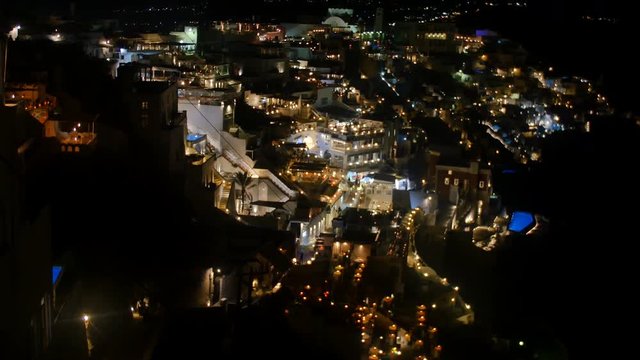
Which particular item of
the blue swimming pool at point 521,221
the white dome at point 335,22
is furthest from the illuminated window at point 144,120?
the white dome at point 335,22

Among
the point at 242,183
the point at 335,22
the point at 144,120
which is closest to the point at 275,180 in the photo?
the point at 242,183

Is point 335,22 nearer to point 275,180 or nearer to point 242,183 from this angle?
point 275,180

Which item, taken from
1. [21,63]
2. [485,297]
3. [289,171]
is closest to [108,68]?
[21,63]

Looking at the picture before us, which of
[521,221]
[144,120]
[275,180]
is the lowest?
[521,221]

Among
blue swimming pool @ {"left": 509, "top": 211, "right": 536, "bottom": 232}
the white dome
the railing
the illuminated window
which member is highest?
the white dome

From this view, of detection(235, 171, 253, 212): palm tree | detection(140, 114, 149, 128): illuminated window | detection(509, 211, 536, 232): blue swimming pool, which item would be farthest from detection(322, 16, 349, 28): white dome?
detection(140, 114, 149, 128): illuminated window

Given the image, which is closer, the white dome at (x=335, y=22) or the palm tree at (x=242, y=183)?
the palm tree at (x=242, y=183)

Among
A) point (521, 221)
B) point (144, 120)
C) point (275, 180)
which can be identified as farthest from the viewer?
point (521, 221)

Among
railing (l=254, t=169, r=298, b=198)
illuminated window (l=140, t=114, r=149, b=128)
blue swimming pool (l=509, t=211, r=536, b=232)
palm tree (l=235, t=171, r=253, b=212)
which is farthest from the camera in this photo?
blue swimming pool (l=509, t=211, r=536, b=232)

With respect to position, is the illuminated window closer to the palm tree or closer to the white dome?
the palm tree

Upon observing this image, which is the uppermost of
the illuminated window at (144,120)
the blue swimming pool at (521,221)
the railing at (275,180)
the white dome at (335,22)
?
the white dome at (335,22)

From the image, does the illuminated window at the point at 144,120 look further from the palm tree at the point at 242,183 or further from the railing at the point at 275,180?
A: the railing at the point at 275,180
